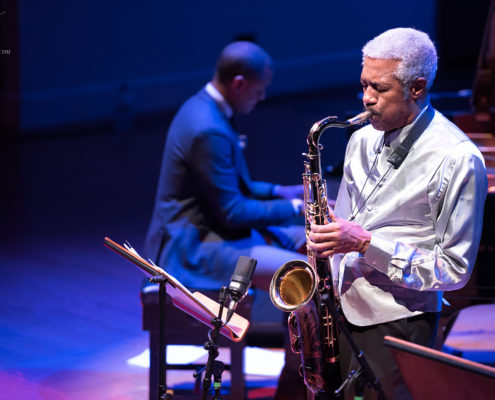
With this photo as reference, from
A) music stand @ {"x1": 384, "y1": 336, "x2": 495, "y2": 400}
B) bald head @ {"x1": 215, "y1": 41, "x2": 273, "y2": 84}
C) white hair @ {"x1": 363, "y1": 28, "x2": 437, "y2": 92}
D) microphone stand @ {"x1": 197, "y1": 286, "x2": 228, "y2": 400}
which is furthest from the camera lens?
bald head @ {"x1": 215, "y1": 41, "x2": 273, "y2": 84}

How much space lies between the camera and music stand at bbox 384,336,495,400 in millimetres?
2049

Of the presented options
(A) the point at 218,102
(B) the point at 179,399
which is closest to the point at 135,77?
(A) the point at 218,102

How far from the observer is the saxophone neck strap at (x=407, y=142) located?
2525mm

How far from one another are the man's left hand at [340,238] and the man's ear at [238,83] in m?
1.81

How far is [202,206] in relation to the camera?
4.04 metres

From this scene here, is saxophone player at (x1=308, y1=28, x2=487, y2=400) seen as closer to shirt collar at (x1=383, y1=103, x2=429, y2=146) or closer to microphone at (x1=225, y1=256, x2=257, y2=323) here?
shirt collar at (x1=383, y1=103, x2=429, y2=146)

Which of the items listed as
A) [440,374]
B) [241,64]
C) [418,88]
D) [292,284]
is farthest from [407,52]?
[241,64]

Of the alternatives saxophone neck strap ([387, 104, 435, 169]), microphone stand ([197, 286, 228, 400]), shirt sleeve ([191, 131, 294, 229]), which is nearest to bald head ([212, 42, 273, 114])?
shirt sleeve ([191, 131, 294, 229])

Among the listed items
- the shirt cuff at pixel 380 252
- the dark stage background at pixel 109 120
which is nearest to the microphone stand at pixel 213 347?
the shirt cuff at pixel 380 252

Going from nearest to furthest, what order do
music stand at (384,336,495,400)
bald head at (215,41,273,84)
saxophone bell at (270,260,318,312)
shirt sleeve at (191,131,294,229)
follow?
music stand at (384,336,495,400), saxophone bell at (270,260,318,312), shirt sleeve at (191,131,294,229), bald head at (215,41,273,84)

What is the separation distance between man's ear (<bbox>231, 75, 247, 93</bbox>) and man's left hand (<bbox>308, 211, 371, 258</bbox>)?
1.81m

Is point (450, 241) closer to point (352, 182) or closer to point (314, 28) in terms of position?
point (352, 182)

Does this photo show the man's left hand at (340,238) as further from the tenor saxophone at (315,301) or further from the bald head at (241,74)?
the bald head at (241,74)

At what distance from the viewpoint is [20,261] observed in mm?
6164
